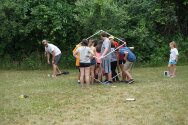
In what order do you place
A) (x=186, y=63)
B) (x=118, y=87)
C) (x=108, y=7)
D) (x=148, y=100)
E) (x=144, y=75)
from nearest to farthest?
(x=148, y=100) → (x=118, y=87) → (x=144, y=75) → (x=108, y=7) → (x=186, y=63)

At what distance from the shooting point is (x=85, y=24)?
866 inches

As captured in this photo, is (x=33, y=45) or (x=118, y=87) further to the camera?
(x=33, y=45)

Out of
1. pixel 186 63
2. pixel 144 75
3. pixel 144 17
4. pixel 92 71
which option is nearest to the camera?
pixel 92 71

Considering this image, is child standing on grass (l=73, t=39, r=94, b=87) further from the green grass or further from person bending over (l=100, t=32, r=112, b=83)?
person bending over (l=100, t=32, r=112, b=83)

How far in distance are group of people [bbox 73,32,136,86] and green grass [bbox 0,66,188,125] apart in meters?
0.48

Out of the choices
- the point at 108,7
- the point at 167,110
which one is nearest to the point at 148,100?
the point at 167,110

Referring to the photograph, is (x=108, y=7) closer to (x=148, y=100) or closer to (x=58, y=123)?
(x=148, y=100)

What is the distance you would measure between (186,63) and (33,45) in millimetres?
8368

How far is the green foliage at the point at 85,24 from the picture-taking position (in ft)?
72.7

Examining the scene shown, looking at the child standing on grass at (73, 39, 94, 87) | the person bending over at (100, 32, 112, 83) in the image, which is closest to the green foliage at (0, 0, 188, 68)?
the person bending over at (100, 32, 112, 83)

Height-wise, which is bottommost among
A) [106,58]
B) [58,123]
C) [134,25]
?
[58,123]

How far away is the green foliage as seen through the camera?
22156 mm

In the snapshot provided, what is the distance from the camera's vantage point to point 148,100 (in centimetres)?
1173

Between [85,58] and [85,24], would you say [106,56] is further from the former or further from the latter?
[85,24]
